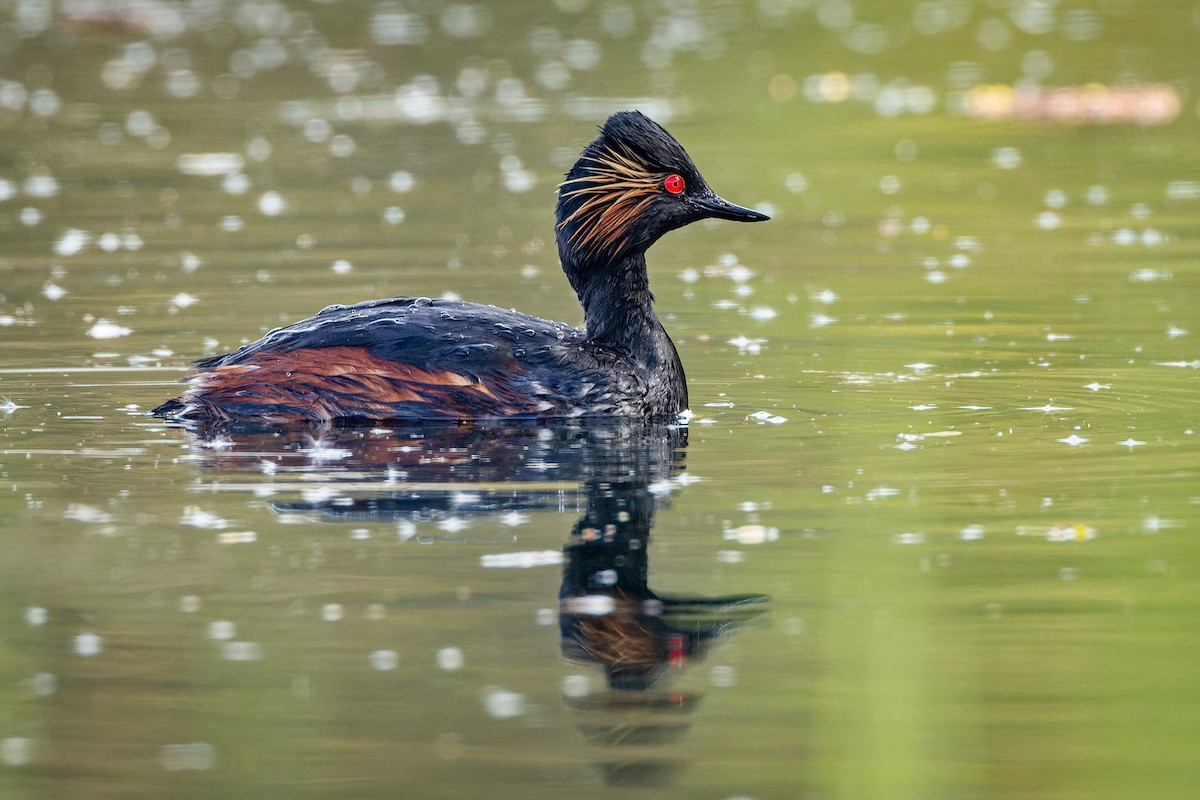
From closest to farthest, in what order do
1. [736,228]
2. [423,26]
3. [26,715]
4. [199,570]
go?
[26,715] → [199,570] → [736,228] → [423,26]

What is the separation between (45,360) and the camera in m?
12.7

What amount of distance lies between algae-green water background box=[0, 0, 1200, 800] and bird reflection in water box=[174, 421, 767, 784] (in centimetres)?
7

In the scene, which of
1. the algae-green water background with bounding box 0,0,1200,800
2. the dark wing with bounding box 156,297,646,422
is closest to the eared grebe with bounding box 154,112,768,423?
the dark wing with bounding box 156,297,646,422

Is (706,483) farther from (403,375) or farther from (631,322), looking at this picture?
(631,322)

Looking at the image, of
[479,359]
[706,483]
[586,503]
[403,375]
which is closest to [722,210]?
[479,359]

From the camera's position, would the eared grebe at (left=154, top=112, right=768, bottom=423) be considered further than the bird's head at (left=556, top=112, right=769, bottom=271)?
No

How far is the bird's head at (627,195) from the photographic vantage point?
448 inches

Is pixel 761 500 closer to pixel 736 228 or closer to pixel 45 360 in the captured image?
pixel 45 360

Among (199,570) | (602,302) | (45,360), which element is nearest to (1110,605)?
(199,570)

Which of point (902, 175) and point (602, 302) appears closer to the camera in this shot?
point (602, 302)

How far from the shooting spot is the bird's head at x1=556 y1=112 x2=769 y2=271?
1139 cm

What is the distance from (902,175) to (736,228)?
9.19ft

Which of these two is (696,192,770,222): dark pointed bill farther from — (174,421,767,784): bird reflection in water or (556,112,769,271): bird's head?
(174,421,767,784): bird reflection in water

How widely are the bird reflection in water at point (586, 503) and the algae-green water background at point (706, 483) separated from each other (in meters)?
0.07
